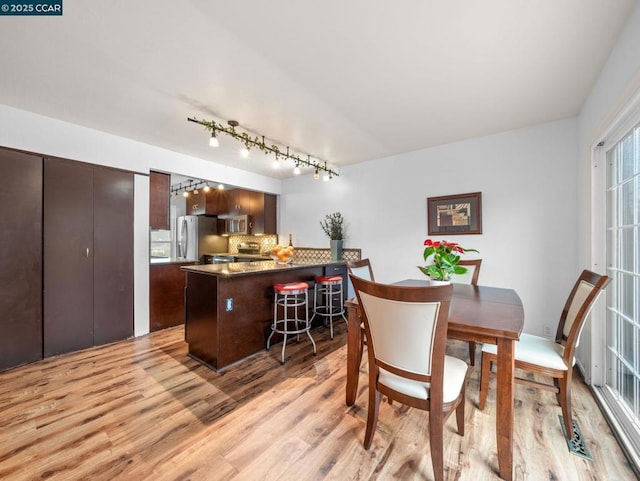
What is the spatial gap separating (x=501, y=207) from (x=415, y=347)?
8.84ft

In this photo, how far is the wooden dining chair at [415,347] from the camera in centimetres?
119

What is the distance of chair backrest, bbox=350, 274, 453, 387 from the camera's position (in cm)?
118

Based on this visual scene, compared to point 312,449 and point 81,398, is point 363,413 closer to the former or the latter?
point 312,449

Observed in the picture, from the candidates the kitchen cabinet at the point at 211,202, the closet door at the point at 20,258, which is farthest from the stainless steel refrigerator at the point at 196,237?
the closet door at the point at 20,258

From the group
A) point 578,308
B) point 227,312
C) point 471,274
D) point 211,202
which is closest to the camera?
point 578,308

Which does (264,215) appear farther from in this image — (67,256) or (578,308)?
(578,308)

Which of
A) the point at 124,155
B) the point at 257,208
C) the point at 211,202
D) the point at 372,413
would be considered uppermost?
the point at 124,155

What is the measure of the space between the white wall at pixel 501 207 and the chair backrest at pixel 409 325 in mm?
2417

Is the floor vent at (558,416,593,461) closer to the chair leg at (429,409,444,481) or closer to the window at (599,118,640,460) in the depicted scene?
the window at (599,118,640,460)

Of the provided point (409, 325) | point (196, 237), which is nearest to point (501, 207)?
point (409, 325)

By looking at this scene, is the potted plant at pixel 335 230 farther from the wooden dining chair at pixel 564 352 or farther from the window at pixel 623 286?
the window at pixel 623 286

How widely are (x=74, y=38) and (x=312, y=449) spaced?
2981 mm

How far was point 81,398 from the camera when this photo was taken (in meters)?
2.05

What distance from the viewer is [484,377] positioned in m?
1.86
